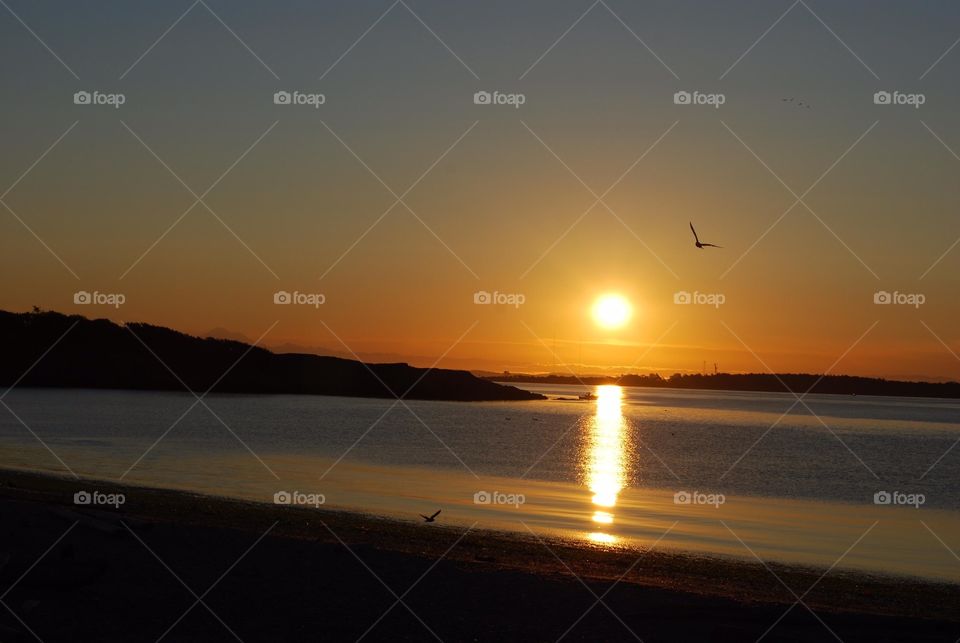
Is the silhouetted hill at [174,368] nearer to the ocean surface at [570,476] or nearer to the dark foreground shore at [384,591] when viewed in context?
the ocean surface at [570,476]

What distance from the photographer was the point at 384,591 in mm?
14562

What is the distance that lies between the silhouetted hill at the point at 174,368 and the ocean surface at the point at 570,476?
221 feet

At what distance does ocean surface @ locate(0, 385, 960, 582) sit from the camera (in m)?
26.6

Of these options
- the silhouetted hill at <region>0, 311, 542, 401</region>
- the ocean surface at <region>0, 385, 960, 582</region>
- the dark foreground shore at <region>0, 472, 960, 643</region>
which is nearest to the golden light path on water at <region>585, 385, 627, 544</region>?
the ocean surface at <region>0, 385, 960, 582</region>

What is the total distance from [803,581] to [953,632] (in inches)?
230

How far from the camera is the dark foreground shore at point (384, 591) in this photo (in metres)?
12.5

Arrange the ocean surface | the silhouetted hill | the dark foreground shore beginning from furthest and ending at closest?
the silhouetted hill
the ocean surface
the dark foreground shore

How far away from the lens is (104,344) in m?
154

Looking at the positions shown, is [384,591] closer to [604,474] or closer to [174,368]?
[604,474]

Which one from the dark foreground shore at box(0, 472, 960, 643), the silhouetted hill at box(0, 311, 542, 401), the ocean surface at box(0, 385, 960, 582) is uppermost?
the silhouetted hill at box(0, 311, 542, 401)

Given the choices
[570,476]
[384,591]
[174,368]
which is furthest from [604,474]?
[174,368]

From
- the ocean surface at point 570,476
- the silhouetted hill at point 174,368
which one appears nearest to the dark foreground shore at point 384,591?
the ocean surface at point 570,476

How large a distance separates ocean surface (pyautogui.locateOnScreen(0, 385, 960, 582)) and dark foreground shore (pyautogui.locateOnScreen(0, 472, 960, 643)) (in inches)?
165

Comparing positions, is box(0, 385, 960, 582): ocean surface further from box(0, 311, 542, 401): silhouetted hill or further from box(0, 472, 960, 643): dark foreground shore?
box(0, 311, 542, 401): silhouetted hill
